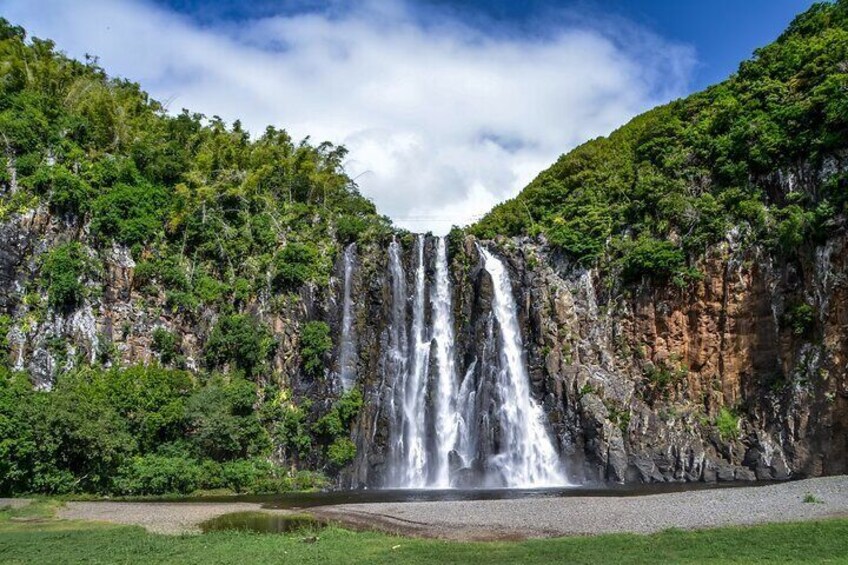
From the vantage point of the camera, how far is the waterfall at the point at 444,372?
4153 cm

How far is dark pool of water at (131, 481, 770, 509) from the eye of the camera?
30.4 metres

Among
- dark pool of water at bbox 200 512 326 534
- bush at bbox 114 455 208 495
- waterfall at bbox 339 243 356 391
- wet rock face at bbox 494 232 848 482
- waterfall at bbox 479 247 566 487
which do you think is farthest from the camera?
waterfall at bbox 339 243 356 391

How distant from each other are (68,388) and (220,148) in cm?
2718

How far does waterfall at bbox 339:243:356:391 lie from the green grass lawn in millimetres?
25319

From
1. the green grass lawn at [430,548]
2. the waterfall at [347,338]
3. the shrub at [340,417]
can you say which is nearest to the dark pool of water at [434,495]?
the shrub at [340,417]

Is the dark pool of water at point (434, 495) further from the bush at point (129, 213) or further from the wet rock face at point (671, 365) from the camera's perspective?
the bush at point (129, 213)

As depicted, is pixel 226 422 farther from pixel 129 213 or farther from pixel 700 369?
pixel 700 369

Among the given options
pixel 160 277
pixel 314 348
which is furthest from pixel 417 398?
pixel 160 277

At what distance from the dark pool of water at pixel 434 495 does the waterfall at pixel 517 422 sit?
173 inches

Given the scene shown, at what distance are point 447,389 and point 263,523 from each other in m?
21.7

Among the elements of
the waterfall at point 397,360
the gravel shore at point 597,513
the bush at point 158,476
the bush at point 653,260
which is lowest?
the gravel shore at point 597,513

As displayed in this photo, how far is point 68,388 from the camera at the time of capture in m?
Result: 35.6

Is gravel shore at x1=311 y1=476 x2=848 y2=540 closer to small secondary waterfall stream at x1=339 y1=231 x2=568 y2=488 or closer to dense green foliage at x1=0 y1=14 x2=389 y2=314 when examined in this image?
small secondary waterfall stream at x1=339 y1=231 x2=568 y2=488

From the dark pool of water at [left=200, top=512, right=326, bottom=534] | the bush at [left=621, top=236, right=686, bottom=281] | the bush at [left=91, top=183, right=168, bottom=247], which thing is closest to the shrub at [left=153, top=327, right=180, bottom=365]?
the bush at [left=91, top=183, right=168, bottom=247]
